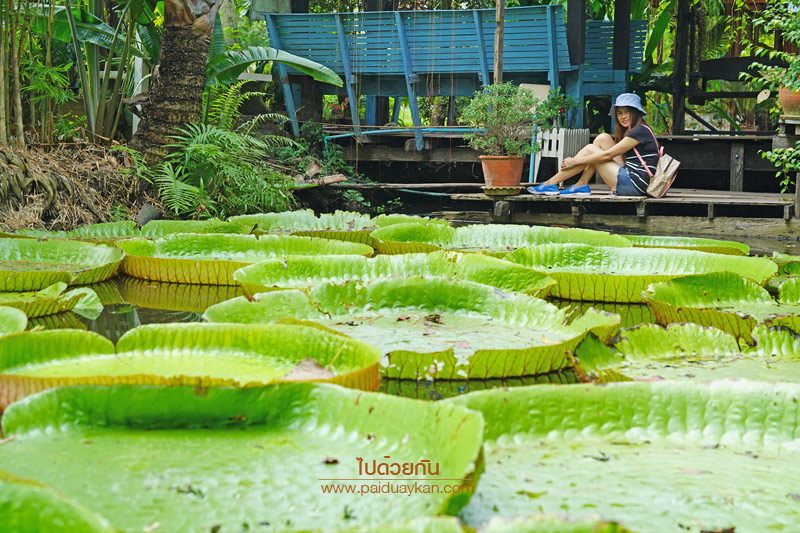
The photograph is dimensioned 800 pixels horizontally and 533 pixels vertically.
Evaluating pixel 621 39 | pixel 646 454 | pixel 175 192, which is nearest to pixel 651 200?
pixel 621 39

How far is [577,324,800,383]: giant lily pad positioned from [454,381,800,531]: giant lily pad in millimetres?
481

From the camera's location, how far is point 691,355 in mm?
2594

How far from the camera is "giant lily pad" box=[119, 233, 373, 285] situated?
13.6 feet

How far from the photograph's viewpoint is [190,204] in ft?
22.4

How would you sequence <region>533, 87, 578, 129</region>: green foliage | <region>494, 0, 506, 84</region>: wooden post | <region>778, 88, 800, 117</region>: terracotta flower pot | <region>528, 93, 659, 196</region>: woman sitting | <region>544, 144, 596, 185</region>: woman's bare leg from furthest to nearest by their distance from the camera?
<region>494, 0, 506, 84</region>: wooden post < <region>533, 87, 578, 129</region>: green foliage < <region>544, 144, 596, 185</region>: woman's bare leg < <region>528, 93, 659, 196</region>: woman sitting < <region>778, 88, 800, 117</region>: terracotta flower pot

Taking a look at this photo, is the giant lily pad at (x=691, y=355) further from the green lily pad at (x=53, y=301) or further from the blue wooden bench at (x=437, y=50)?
the blue wooden bench at (x=437, y=50)

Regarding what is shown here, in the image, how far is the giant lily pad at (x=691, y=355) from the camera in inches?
93.8

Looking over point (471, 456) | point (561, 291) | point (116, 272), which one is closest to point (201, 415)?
point (471, 456)

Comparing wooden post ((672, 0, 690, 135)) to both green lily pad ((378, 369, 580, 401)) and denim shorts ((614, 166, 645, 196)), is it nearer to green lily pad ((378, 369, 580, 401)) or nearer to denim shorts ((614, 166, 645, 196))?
denim shorts ((614, 166, 645, 196))

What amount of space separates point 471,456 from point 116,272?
11.0 ft

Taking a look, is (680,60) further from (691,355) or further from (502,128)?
(691,355)

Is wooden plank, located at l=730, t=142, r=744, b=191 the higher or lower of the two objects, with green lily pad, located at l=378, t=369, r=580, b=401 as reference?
higher

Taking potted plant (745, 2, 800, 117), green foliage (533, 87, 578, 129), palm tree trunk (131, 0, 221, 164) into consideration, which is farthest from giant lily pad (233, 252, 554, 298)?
green foliage (533, 87, 578, 129)

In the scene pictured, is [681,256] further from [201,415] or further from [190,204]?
[190,204]
